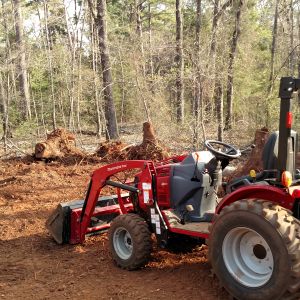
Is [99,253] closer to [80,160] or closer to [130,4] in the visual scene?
[80,160]

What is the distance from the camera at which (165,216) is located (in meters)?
4.78

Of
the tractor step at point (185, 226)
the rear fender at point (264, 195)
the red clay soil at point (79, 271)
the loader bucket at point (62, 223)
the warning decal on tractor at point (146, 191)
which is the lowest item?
the red clay soil at point (79, 271)

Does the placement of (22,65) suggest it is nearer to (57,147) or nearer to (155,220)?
(57,147)

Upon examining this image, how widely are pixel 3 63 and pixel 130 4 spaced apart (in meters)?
17.8

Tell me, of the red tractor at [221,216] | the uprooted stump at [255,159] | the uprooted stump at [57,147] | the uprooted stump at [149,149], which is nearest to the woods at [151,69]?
the uprooted stump at [149,149]

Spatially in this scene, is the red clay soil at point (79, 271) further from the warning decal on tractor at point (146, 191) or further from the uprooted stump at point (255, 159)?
the uprooted stump at point (255, 159)

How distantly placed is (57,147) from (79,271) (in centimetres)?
815

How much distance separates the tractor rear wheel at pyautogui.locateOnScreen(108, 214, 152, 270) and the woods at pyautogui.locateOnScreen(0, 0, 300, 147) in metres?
7.68

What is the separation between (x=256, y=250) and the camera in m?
3.69

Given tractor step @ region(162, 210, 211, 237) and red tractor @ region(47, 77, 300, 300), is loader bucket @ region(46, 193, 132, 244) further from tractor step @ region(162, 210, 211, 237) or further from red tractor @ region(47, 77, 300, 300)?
tractor step @ region(162, 210, 211, 237)

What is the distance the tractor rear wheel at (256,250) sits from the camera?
3.27 m

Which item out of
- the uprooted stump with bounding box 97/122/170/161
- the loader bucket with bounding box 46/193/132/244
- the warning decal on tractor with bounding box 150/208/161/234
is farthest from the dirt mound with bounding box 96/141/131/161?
the warning decal on tractor with bounding box 150/208/161/234

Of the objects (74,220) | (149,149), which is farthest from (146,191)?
(149,149)

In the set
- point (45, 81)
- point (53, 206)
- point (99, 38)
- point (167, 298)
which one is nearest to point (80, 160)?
point (53, 206)
